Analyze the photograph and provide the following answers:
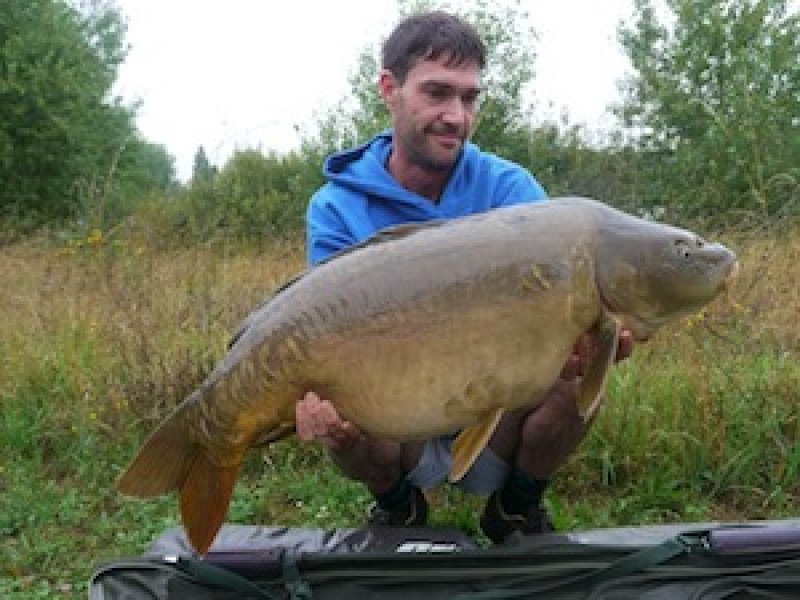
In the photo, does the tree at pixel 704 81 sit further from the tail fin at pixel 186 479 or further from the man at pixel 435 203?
the tail fin at pixel 186 479

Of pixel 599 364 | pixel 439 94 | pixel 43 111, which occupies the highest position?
pixel 43 111

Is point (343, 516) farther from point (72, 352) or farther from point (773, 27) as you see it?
point (773, 27)

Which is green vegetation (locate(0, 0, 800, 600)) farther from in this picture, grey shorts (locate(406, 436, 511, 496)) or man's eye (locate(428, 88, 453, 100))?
man's eye (locate(428, 88, 453, 100))

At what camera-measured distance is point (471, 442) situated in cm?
155

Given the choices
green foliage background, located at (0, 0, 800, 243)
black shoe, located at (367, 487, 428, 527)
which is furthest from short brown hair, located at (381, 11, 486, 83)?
green foliage background, located at (0, 0, 800, 243)

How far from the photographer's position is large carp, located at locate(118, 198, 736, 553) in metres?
1.47

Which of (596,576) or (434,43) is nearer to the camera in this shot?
(596,576)

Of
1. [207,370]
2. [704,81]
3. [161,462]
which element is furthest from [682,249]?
[704,81]

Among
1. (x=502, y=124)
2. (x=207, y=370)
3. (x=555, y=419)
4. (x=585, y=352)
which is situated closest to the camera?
(x=585, y=352)

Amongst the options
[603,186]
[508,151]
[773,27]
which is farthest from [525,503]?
[773,27]

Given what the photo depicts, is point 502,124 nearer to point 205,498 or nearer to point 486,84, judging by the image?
point 486,84

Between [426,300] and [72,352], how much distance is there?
6.40 feet

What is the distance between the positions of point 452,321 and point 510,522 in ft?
2.31

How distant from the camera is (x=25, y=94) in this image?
1380 cm
